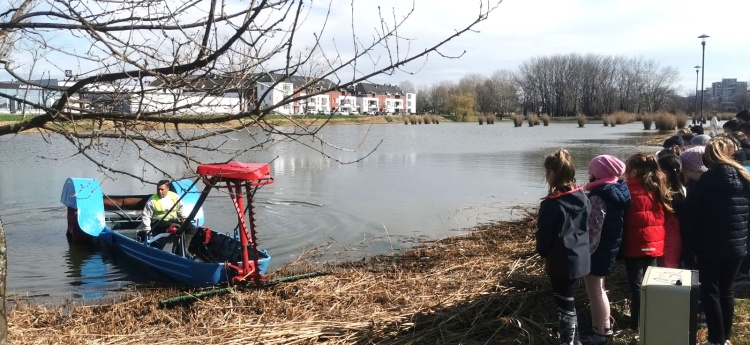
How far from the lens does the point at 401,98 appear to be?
141625 mm

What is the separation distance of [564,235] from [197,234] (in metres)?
7.12

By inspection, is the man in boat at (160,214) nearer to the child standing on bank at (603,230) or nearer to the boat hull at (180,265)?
the boat hull at (180,265)

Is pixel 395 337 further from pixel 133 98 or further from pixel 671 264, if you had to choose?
pixel 133 98

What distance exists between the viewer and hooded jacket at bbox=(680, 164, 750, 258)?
4.66 m

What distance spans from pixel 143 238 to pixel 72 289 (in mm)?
1286

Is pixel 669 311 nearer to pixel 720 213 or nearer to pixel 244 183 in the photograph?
pixel 720 213

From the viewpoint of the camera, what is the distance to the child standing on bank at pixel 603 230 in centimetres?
483

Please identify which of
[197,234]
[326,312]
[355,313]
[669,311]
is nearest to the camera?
[669,311]

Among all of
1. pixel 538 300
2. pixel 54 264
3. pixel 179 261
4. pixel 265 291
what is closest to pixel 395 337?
pixel 538 300

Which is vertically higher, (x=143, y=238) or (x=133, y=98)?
(x=133, y=98)

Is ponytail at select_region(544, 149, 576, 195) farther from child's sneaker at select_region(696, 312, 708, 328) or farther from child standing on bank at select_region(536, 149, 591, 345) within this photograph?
child's sneaker at select_region(696, 312, 708, 328)

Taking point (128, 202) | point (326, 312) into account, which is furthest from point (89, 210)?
point (326, 312)

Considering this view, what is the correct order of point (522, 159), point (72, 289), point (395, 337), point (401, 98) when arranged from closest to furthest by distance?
point (395, 337)
point (72, 289)
point (522, 159)
point (401, 98)

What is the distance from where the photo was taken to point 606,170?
4863 millimetres
